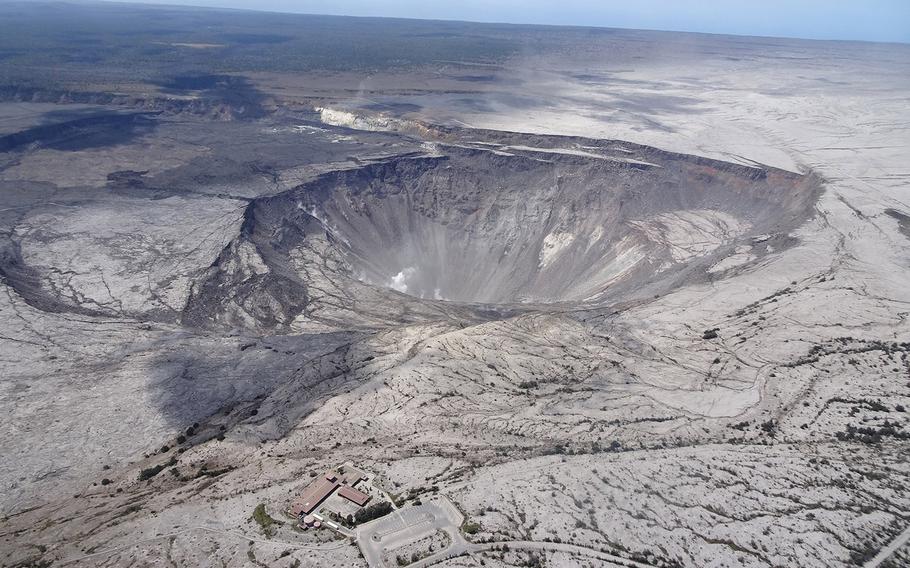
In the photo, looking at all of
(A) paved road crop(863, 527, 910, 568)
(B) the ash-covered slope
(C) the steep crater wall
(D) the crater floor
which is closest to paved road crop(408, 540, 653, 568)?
(D) the crater floor

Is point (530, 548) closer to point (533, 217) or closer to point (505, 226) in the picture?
point (505, 226)

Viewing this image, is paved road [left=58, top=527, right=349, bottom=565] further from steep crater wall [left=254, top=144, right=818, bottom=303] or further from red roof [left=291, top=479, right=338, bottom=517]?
steep crater wall [left=254, top=144, right=818, bottom=303]

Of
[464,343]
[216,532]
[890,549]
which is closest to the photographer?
[890,549]

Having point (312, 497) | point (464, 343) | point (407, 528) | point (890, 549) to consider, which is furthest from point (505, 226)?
point (890, 549)

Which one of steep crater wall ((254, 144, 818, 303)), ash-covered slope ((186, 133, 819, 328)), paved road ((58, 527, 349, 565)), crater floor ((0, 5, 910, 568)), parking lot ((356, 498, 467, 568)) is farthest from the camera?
steep crater wall ((254, 144, 818, 303))

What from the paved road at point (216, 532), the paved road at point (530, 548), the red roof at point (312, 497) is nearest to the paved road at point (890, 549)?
the paved road at point (530, 548)

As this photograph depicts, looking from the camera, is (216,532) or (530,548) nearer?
(530,548)

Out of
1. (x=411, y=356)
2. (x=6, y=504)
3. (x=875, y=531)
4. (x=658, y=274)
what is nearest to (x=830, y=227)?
(x=658, y=274)

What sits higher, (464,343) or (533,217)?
(533,217)

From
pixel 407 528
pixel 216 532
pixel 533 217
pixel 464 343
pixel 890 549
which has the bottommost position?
pixel 216 532
